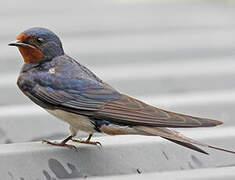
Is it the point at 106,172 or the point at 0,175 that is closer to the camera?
the point at 0,175

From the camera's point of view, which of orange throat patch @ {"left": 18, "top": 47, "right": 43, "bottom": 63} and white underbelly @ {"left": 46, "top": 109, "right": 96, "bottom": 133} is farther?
orange throat patch @ {"left": 18, "top": 47, "right": 43, "bottom": 63}

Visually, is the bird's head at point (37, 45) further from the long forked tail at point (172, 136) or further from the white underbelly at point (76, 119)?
the long forked tail at point (172, 136)

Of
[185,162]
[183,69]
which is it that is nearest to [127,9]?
[183,69]

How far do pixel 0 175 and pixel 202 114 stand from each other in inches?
44.2

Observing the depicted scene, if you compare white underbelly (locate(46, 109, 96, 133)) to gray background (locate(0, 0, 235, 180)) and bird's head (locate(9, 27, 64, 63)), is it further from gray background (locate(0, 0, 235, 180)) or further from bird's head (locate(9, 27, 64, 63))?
bird's head (locate(9, 27, 64, 63))

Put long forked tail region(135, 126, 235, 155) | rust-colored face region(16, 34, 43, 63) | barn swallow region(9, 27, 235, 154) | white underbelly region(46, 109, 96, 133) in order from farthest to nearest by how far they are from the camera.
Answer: rust-colored face region(16, 34, 43, 63), white underbelly region(46, 109, 96, 133), barn swallow region(9, 27, 235, 154), long forked tail region(135, 126, 235, 155)

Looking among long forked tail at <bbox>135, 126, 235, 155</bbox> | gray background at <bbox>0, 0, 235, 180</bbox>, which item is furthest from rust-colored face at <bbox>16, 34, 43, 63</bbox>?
long forked tail at <bbox>135, 126, 235, 155</bbox>

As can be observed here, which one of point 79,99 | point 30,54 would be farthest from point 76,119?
point 30,54

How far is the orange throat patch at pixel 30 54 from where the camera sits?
3121 mm

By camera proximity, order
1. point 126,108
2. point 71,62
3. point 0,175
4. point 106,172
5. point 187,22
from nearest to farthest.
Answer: point 0,175, point 106,172, point 126,108, point 71,62, point 187,22

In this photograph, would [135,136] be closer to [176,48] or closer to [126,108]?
[126,108]

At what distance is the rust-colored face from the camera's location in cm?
311

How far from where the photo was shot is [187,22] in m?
5.46

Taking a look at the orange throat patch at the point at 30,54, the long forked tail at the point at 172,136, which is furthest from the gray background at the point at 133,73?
the orange throat patch at the point at 30,54
